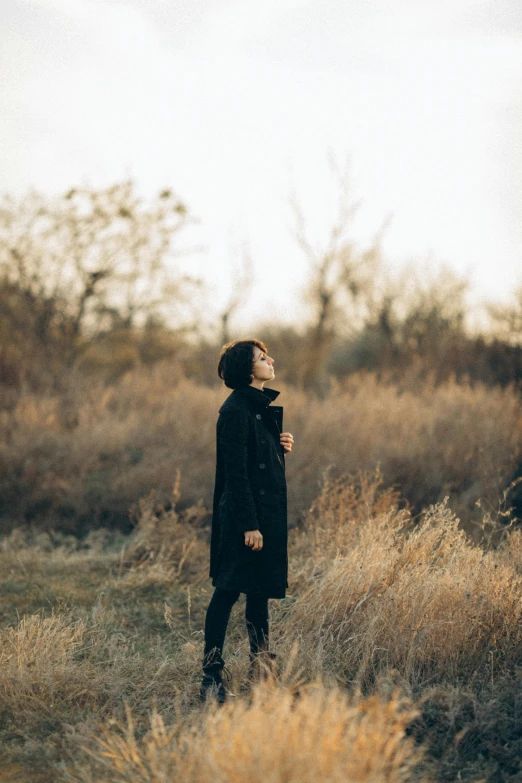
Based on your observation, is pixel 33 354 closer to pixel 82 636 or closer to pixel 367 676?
pixel 82 636

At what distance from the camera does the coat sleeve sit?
333cm

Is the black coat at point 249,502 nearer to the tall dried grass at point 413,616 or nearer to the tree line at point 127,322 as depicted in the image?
the tall dried grass at point 413,616

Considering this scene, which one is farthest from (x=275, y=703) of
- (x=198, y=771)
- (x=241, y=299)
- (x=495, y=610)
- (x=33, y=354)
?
(x=241, y=299)

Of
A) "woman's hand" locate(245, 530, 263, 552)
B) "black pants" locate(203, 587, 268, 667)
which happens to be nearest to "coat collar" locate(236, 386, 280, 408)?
"woman's hand" locate(245, 530, 263, 552)

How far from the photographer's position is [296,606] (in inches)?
168

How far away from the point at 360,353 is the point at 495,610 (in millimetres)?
19202

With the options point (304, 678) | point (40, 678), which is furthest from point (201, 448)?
point (304, 678)

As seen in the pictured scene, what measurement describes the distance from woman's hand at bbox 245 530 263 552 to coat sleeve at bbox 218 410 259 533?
2 cm

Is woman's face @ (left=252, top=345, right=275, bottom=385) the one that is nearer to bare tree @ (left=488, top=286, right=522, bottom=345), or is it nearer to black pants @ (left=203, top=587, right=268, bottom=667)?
black pants @ (left=203, top=587, right=268, bottom=667)

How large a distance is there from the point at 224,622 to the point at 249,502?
0.70 metres

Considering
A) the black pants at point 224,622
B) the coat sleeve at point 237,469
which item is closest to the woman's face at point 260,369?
the coat sleeve at point 237,469

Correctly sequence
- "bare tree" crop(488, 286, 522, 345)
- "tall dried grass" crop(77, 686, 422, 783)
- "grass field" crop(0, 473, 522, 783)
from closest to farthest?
"tall dried grass" crop(77, 686, 422, 783), "grass field" crop(0, 473, 522, 783), "bare tree" crop(488, 286, 522, 345)

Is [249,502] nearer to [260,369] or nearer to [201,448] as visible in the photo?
[260,369]

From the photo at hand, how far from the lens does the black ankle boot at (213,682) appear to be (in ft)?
10.9
